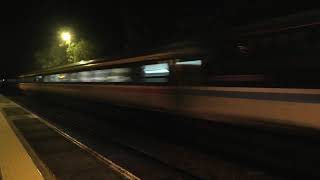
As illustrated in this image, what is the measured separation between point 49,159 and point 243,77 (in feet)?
16.6

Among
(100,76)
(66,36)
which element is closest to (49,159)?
(100,76)

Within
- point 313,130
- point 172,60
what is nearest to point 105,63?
point 172,60

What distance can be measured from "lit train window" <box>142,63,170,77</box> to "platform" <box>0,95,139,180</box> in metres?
3.26

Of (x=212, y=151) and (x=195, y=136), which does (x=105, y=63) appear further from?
(x=212, y=151)

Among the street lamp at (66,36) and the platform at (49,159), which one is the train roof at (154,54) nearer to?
the platform at (49,159)

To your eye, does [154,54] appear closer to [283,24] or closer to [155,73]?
[155,73]

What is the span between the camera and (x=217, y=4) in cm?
2875

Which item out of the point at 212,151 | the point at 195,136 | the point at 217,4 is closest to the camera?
the point at 212,151

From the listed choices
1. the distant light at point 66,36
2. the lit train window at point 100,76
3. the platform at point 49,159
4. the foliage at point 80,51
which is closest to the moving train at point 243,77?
the lit train window at point 100,76

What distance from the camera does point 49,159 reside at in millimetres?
12117

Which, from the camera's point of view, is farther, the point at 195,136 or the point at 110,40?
the point at 110,40

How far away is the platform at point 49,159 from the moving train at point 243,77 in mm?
2795

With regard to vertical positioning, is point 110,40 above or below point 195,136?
above

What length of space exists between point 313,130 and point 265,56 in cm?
229
